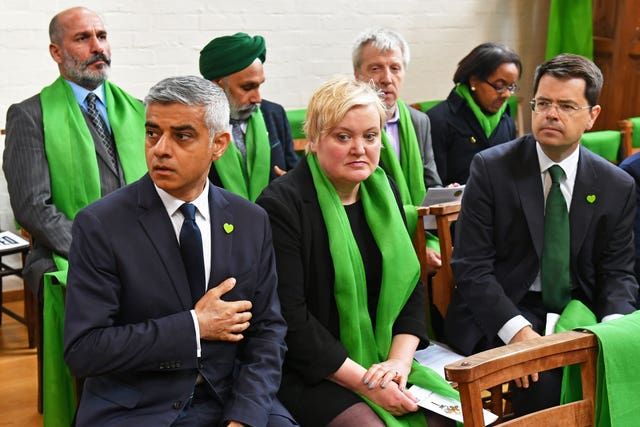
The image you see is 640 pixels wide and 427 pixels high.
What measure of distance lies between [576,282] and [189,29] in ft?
9.50

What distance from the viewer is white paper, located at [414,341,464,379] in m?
2.69

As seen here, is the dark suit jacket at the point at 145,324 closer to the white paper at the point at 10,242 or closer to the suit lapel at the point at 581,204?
the suit lapel at the point at 581,204

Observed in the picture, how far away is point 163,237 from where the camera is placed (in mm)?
2104

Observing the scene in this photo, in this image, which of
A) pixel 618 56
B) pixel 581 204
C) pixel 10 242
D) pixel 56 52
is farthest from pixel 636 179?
pixel 618 56

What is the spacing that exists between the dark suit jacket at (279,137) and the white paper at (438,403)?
1.69 metres

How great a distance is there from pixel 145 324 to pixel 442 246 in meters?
1.23

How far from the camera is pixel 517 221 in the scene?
9.20 feet

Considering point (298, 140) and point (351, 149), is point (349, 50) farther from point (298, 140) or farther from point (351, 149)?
point (351, 149)

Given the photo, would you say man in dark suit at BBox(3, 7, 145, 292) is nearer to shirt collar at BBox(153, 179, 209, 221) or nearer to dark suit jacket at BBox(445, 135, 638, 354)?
shirt collar at BBox(153, 179, 209, 221)

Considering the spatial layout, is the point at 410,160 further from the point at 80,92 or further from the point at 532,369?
the point at 532,369

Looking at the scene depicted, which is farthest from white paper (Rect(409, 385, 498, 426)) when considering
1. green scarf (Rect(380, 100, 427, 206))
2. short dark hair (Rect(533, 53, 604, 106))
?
green scarf (Rect(380, 100, 427, 206))

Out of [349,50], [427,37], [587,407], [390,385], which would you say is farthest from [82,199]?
[427,37]

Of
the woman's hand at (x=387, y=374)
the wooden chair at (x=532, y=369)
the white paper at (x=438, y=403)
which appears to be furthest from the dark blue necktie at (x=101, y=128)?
the wooden chair at (x=532, y=369)

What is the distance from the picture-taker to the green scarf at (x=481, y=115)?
4410mm
